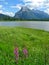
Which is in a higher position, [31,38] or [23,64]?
[23,64]

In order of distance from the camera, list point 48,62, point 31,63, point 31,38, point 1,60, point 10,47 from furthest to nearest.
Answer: point 31,38 → point 10,47 → point 1,60 → point 31,63 → point 48,62

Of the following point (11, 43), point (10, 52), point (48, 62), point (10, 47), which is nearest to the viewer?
point (48, 62)

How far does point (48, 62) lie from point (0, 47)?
19.8 feet

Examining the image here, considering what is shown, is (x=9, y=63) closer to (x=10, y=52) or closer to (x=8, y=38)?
(x=10, y=52)

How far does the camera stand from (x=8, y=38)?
18.2 meters

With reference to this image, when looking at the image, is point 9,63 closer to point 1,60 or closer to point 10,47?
point 1,60

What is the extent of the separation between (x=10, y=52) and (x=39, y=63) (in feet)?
14.6

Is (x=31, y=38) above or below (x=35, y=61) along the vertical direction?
below

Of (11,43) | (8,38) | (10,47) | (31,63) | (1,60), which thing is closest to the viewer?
(31,63)

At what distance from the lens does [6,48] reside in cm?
1481

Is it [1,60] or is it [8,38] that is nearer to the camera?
[1,60]

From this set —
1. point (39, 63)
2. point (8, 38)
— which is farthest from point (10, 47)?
point (39, 63)

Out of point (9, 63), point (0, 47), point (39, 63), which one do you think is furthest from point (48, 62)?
point (0, 47)

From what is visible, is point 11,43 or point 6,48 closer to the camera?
point 6,48
